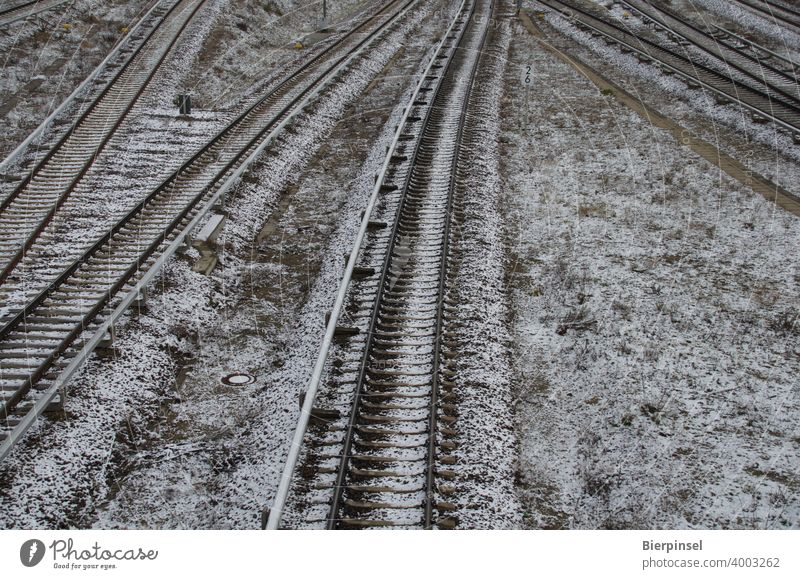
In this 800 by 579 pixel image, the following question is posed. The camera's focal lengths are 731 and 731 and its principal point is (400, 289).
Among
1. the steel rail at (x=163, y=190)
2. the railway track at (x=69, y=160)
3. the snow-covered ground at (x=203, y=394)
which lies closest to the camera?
the snow-covered ground at (x=203, y=394)

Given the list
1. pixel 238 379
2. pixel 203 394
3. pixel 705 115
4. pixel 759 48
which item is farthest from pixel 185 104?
pixel 759 48

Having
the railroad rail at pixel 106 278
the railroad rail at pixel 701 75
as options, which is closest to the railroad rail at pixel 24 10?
the railroad rail at pixel 106 278

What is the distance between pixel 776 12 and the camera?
36406 millimetres

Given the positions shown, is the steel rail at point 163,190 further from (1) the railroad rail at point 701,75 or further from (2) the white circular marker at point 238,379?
(1) the railroad rail at point 701,75

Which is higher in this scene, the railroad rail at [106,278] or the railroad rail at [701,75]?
the railroad rail at [701,75]

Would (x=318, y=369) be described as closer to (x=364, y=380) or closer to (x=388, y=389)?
(x=364, y=380)

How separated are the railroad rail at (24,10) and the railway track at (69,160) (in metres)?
4.49

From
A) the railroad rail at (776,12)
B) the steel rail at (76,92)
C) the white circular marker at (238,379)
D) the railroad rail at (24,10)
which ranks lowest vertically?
the white circular marker at (238,379)

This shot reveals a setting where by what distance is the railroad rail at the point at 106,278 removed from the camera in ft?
32.8

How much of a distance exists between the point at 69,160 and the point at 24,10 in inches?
570

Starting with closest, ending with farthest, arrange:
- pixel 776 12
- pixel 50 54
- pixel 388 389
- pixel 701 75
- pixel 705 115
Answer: pixel 388 389
pixel 705 115
pixel 50 54
pixel 701 75
pixel 776 12

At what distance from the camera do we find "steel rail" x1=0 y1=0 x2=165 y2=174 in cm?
1809
